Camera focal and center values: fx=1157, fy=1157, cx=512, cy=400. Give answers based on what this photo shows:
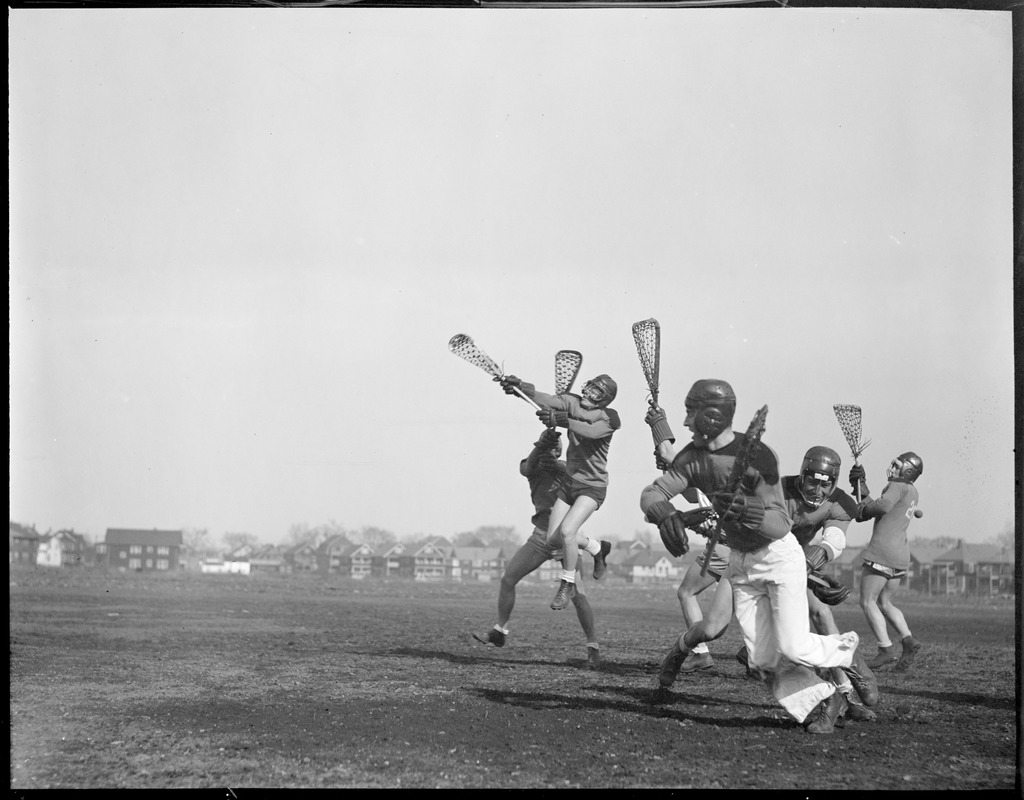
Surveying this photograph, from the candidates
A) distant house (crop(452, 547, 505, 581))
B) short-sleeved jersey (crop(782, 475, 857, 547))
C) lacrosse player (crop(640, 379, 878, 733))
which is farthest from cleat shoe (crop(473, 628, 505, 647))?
short-sleeved jersey (crop(782, 475, 857, 547))

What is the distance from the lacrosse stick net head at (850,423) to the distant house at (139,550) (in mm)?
5188

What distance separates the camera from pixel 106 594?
36.8 ft

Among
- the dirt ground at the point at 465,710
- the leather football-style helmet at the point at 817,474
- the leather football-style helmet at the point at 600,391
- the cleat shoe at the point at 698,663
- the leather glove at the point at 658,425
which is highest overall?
the leather football-style helmet at the point at 600,391

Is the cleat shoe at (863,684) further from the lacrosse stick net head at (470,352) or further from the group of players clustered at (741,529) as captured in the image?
the lacrosse stick net head at (470,352)

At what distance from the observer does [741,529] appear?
22.3 feet

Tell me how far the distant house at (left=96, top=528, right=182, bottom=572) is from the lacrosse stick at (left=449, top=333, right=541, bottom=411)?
2953 mm

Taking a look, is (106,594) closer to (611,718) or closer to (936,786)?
(611,718)

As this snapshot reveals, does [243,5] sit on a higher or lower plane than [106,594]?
higher

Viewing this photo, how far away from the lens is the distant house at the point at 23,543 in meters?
8.29

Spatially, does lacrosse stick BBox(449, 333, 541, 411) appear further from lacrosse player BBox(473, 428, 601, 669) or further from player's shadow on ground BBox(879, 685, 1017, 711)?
player's shadow on ground BBox(879, 685, 1017, 711)

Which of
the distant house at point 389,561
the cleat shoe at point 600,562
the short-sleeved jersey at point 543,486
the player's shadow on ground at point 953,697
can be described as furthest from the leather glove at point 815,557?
the distant house at point 389,561

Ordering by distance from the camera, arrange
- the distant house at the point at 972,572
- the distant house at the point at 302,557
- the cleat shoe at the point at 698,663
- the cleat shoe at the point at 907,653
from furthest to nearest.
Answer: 1. the distant house at the point at 302,557
2. the distant house at the point at 972,572
3. the cleat shoe at the point at 907,653
4. the cleat shoe at the point at 698,663
